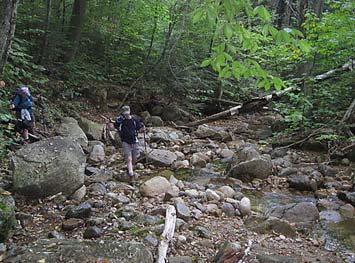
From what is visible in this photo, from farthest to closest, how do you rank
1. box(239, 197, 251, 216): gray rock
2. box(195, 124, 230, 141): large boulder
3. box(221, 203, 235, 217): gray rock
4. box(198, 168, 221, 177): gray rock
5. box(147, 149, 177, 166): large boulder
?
box(195, 124, 230, 141): large boulder < box(147, 149, 177, 166): large boulder < box(198, 168, 221, 177): gray rock < box(239, 197, 251, 216): gray rock < box(221, 203, 235, 217): gray rock

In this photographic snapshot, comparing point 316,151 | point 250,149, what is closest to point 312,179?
point 250,149

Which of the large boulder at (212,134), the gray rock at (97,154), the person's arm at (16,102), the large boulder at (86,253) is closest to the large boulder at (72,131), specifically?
the gray rock at (97,154)

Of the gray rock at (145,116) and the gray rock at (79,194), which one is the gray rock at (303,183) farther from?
the gray rock at (145,116)

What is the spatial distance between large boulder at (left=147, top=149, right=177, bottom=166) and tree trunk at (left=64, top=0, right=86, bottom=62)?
602 cm

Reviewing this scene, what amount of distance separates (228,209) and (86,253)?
3.45 m

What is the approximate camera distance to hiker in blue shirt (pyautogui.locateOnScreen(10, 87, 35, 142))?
28.7ft

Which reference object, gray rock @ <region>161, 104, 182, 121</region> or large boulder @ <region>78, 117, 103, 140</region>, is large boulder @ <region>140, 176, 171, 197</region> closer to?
large boulder @ <region>78, 117, 103, 140</region>

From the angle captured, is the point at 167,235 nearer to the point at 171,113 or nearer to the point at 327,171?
the point at 327,171

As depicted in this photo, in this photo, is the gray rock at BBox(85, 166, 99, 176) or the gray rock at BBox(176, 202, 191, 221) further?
the gray rock at BBox(85, 166, 99, 176)

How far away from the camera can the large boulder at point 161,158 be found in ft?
32.5

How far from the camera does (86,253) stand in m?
3.91

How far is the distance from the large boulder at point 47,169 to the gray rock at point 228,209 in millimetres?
2915

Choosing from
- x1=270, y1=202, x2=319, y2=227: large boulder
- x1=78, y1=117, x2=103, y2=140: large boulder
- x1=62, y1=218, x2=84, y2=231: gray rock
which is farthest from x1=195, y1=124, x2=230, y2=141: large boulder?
x1=62, y1=218, x2=84, y2=231: gray rock

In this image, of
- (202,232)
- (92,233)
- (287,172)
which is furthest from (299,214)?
(92,233)
